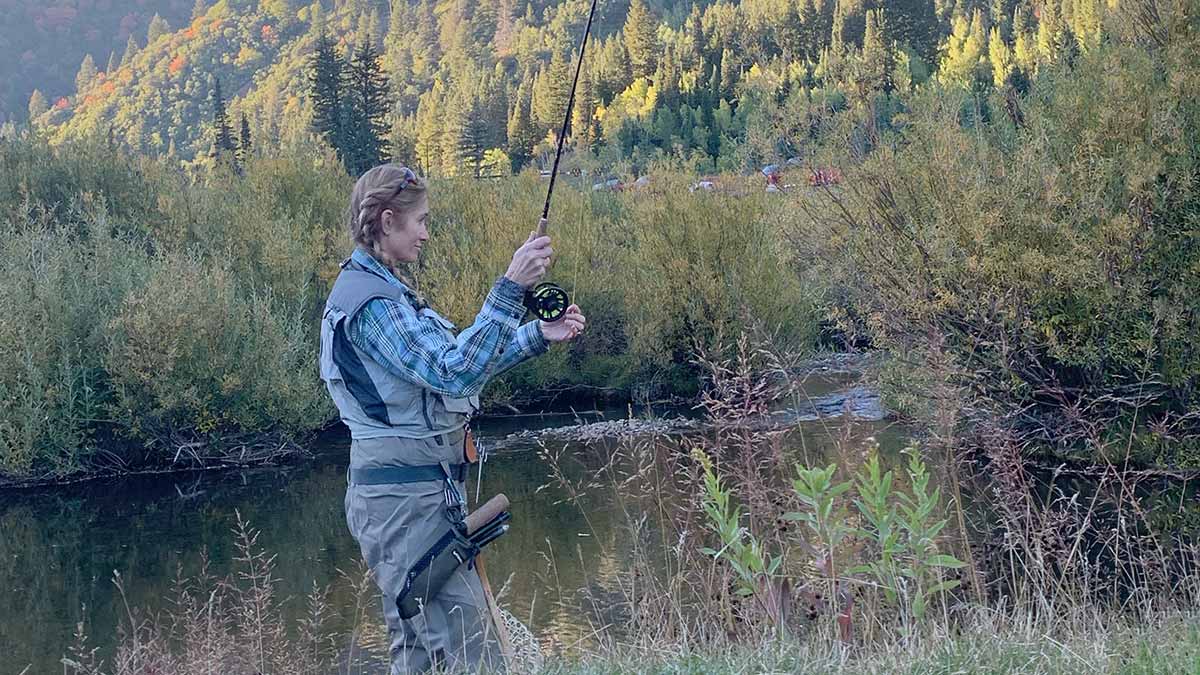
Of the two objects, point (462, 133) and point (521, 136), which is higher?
point (521, 136)

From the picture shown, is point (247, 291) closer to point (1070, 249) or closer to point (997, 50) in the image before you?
point (1070, 249)

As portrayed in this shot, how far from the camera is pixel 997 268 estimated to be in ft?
39.8

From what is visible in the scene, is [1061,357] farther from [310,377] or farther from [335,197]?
[335,197]

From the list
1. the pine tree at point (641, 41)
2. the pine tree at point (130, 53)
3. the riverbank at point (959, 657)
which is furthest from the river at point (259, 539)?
the pine tree at point (130, 53)

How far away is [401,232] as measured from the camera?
3.56 meters

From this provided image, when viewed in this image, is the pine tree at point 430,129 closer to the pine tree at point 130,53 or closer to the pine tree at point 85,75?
the pine tree at point 85,75

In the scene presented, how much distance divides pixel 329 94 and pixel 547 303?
38.0 meters

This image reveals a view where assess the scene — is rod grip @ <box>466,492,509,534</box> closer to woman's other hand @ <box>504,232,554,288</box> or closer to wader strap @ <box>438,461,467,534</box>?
wader strap @ <box>438,461,467,534</box>

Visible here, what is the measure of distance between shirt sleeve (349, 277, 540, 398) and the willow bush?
8.15m

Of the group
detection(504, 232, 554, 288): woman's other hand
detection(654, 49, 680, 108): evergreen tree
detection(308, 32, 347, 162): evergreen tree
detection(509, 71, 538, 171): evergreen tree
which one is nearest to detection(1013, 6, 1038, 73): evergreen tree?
detection(654, 49, 680, 108): evergreen tree

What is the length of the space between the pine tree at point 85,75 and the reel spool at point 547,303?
12635 centimetres

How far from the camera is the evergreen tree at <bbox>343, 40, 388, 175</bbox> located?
38.9 metres

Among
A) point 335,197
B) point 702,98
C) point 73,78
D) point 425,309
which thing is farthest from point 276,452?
point 73,78

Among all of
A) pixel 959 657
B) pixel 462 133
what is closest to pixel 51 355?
pixel 959 657
